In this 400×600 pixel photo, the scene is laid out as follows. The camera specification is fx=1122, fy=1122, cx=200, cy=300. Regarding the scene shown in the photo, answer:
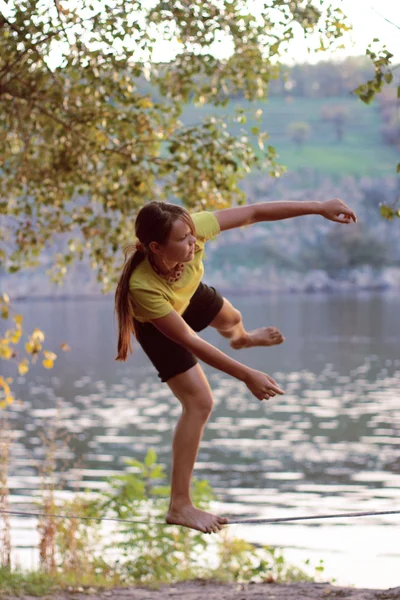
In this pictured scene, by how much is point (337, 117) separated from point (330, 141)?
14.3 feet

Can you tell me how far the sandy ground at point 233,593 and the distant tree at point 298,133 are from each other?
151 metres

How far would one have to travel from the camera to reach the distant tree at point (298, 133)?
157250 mm

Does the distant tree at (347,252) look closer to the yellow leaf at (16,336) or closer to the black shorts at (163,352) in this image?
the yellow leaf at (16,336)

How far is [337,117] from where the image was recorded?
535 ft

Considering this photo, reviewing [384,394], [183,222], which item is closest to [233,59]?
[183,222]

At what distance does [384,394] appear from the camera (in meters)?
44.9

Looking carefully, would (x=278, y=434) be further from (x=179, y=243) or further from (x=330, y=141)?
(x=330, y=141)

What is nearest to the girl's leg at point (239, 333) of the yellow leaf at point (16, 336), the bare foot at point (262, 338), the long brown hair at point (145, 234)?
the bare foot at point (262, 338)

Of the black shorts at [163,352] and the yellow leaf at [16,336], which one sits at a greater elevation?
the black shorts at [163,352]

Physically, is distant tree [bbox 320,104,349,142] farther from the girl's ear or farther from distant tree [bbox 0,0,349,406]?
the girl's ear

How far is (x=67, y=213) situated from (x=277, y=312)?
84.5 m

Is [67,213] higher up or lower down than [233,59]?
lower down

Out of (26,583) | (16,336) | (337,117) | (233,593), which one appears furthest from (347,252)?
(26,583)

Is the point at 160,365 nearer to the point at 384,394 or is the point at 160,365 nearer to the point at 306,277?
the point at 384,394
